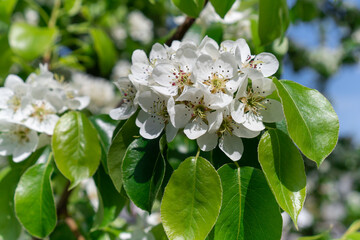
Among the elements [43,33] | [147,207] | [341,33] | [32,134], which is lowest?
[341,33]

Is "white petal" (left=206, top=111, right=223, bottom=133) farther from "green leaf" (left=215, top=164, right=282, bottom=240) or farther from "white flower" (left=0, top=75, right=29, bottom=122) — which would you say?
"white flower" (left=0, top=75, right=29, bottom=122)

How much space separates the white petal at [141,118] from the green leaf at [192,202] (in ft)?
0.40

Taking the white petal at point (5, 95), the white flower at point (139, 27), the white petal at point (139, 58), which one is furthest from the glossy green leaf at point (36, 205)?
the white flower at point (139, 27)

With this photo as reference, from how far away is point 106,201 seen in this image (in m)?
0.85

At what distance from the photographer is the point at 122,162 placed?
657 mm

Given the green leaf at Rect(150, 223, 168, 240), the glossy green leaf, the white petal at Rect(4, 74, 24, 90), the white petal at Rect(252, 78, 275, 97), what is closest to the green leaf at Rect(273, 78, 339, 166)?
the white petal at Rect(252, 78, 275, 97)

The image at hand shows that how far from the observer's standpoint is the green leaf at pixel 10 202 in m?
0.88

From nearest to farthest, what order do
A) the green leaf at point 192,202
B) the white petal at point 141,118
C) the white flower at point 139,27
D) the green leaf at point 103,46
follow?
the green leaf at point 192,202 → the white petal at point 141,118 → the green leaf at point 103,46 → the white flower at point 139,27

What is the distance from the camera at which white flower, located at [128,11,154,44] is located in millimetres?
3055

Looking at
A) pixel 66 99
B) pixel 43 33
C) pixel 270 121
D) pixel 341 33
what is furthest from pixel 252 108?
pixel 341 33

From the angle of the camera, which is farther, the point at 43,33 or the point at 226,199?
the point at 43,33

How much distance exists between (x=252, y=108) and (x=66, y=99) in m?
0.46

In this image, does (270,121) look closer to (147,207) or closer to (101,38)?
(147,207)

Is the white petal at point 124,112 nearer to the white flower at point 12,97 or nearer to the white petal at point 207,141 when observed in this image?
the white petal at point 207,141
